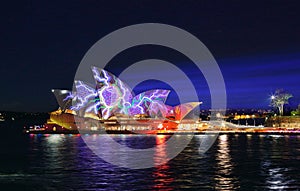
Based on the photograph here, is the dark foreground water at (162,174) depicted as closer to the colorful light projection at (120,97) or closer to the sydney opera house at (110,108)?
the colorful light projection at (120,97)

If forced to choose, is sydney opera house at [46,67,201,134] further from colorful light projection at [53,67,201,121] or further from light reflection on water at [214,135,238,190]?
light reflection on water at [214,135,238,190]

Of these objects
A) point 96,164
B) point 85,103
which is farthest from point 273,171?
point 85,103

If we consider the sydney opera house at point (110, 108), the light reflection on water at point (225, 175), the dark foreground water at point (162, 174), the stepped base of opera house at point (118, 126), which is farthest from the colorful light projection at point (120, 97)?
the light reflection on water at point (225, 175)

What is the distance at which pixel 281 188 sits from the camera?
2298 cm

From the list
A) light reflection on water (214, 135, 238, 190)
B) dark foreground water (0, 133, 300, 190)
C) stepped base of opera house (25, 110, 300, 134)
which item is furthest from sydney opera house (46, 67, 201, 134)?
light reflection on water (214, 135, 238, 190)

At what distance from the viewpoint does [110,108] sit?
277 ft

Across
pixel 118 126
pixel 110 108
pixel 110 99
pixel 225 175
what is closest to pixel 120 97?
pixel 110 99

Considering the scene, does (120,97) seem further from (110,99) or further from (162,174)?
(162,174)

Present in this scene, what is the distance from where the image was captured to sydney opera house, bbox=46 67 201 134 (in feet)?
260

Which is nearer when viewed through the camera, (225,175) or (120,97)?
(225,175)

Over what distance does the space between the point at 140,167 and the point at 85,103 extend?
184ft

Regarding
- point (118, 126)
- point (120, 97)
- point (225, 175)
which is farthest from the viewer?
point (118, 126)

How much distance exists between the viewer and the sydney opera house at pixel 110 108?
79.2m

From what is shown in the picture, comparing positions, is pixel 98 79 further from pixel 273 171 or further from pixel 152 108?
pixel 273 171
